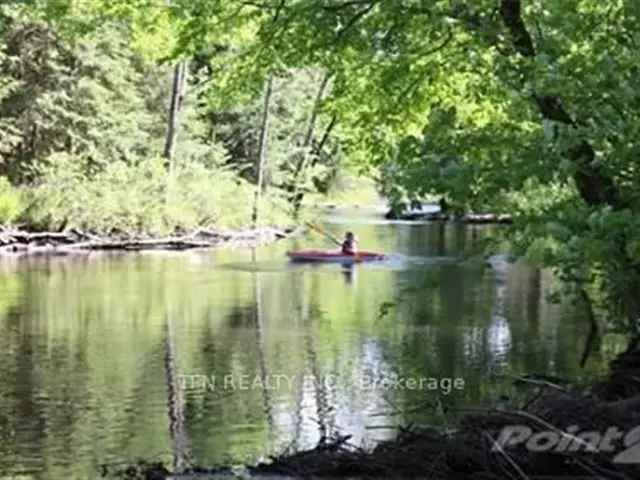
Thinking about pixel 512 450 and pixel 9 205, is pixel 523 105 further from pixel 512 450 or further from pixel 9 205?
pixel 9 205

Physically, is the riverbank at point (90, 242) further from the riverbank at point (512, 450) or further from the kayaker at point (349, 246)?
the riverbank at point (512, 450)

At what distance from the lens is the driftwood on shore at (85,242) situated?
30172 millimetres

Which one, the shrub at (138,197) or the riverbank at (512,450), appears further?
the shrub at (138,197)

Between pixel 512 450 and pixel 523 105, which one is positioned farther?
pixel 523 105

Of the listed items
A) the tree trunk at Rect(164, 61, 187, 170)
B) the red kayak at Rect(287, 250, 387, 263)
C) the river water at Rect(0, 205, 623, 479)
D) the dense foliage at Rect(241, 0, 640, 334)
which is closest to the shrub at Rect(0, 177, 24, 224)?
the tree trunk at Rect(164, 61, 187, 170)

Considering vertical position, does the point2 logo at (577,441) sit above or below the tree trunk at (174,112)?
below

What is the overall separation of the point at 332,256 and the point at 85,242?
7589mm

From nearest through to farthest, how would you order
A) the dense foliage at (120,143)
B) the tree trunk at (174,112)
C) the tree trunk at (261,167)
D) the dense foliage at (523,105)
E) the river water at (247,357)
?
the dense foliage at (523,105) → the river water at (247,357) → the dense foliage at (120,143) → the tree trunk at (174,112) → the tree trunk at (261,167)

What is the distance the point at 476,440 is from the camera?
5539 millimetres

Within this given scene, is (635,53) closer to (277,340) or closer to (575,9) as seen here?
(575,9)

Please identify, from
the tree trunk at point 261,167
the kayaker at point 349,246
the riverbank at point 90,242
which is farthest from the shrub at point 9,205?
the kayaker at point 349,246

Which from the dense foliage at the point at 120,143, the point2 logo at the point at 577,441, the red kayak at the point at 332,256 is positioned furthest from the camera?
the dense foliage at the point at 120,143

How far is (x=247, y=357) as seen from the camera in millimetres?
13547

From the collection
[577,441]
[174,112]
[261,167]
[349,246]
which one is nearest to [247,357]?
[577,441]
